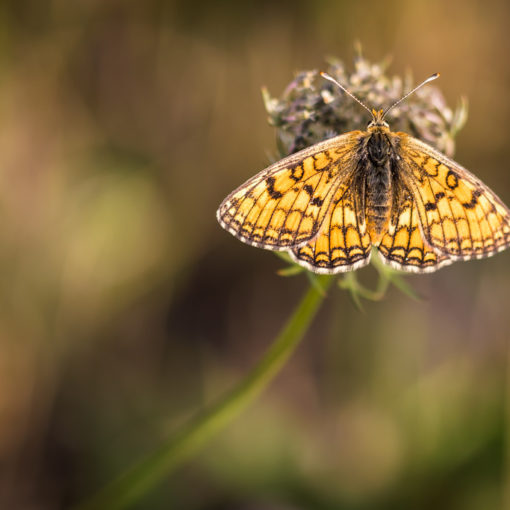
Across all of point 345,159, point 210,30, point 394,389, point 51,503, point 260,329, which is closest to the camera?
point 345,159

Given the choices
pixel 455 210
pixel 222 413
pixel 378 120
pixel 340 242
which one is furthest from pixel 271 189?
pixel 222 413

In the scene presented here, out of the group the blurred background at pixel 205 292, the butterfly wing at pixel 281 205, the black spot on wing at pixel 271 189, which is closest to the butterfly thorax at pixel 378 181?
the butterfly wing at pixel 281 205

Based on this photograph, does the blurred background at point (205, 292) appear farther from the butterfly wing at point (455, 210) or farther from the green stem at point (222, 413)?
the butterfly wing at point (455, 210)

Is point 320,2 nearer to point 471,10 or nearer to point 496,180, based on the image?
point 471,10

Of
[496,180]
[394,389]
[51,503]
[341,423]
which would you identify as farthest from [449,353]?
[51,503]

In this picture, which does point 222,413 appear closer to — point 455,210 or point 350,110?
point 455,210

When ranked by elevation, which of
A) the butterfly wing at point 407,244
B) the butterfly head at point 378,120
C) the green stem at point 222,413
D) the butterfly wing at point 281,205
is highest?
the butterfly head at point 378,120

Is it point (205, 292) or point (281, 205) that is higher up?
point (281, 205)
